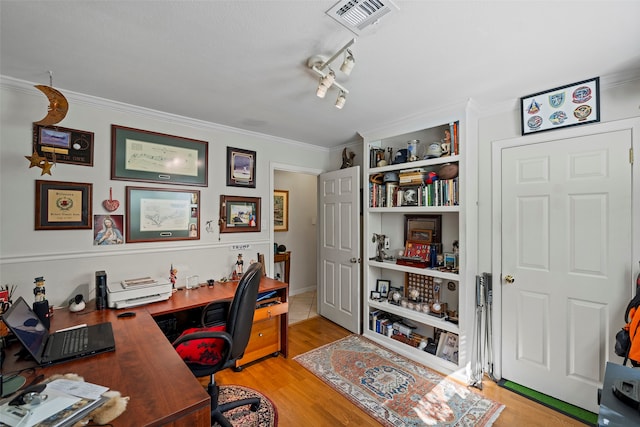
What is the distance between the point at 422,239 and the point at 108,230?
114 inches

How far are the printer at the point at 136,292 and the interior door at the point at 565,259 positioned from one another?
112 inches

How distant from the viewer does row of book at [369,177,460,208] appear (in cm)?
245

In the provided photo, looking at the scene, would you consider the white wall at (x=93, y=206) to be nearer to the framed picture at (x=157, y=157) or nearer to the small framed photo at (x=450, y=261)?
the framed picture at (x=157, y=157)

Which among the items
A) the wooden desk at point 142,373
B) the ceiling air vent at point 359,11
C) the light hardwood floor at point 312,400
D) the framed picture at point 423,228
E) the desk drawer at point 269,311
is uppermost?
the ceiling air vent at point 359,11

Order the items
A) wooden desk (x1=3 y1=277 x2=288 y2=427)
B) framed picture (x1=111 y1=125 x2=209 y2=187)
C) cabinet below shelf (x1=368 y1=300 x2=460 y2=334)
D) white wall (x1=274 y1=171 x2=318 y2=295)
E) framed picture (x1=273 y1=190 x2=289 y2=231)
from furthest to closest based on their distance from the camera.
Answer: white wall (x1=274 y1=171 x2=318 y2=295), framed picture (x1=273 y1=190 x2=289 y2=231), cabinet below shelf (x1=368 y1=300 x2=460 y2=334), framed picture (x1=111 y1=125 x2=209 y2=187), wooden desk (x1=3 y1=277 x2=288 y2=427)

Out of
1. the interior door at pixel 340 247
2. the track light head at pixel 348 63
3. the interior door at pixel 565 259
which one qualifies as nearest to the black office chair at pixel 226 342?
the track light head at pixel 348 63

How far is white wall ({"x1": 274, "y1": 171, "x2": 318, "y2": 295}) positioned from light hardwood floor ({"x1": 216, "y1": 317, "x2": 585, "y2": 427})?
2027mm

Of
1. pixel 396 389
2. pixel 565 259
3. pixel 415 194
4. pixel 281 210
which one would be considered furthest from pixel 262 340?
pixel 565 259

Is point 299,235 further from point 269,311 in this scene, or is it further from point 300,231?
point 269,311

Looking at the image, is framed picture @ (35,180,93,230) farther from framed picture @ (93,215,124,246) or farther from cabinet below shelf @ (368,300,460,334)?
cabinet below shelf @ (368,300,460,334)

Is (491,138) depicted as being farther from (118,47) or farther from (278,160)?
(118,47)

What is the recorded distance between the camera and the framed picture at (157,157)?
7.65 ft

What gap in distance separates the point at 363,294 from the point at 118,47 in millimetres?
3014

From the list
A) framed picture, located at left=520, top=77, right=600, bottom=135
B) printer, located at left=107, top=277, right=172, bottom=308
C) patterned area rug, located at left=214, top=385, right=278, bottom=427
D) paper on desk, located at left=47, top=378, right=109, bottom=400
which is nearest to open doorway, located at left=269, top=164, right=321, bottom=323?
patterned area rug, located at left=214, top=385, right=278, bottom=427
